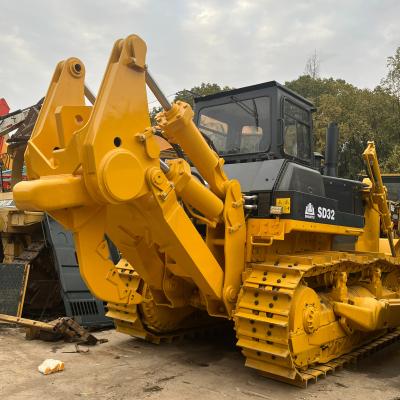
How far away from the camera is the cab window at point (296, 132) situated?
554cm

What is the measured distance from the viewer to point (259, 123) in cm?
552

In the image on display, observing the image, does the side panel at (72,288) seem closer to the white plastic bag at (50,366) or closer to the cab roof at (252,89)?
the white plastic bag at (50,366)

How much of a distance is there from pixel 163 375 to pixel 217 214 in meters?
1.76

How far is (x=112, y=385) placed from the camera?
4.68 meters

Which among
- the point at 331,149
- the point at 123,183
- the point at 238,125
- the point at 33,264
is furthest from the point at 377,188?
the point at 33,264

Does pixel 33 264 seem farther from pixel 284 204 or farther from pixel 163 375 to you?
pixel 284 204

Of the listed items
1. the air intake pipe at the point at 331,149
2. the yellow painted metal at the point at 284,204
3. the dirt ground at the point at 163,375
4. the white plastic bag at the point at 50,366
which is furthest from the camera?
the air intake pipe at the point at 331,149

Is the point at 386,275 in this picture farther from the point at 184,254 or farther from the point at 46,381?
the point at 46,381

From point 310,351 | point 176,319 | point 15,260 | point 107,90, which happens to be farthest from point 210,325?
point 107,90

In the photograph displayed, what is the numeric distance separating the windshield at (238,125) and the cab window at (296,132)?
0.80 feet

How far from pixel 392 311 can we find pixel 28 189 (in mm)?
4193

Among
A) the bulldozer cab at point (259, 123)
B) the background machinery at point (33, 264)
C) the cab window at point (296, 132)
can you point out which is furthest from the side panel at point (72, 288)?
the cab window at point (296, 132)

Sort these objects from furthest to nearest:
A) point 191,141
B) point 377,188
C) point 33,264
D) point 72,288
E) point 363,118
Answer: point 363,118 < point 33,264 < point 72,288 < point 377,188 < point 191,141

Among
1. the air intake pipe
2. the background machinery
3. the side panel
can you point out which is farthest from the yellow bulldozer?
the background machinery
